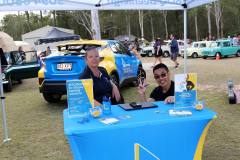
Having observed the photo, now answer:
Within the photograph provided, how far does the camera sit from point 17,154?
3635mm

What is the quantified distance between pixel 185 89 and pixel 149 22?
211 ft

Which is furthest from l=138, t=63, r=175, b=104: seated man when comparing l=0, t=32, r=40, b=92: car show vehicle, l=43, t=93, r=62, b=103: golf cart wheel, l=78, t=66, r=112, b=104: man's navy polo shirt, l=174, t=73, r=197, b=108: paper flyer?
l=0, t=32, r=40, b=92: car show vehicle

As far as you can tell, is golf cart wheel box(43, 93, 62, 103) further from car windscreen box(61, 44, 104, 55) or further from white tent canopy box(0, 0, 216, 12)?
white tent canopy box(0, 0, 216, 12)

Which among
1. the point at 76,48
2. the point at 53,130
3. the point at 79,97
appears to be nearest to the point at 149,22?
the point at 76,48

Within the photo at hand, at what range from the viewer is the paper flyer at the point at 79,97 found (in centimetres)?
234

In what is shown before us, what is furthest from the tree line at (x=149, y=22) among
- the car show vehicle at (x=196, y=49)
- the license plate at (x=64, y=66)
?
the license plate at (x=64, y=66)

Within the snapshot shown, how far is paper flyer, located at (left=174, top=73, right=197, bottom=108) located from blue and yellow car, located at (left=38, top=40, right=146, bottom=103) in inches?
112

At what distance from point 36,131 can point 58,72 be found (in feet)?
5.20

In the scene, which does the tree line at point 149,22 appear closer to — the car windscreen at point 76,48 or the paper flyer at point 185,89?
the car windscreen at point 76,48

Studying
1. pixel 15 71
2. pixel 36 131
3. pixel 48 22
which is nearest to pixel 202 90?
pixel 36 131

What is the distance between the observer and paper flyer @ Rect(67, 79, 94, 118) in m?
2.34

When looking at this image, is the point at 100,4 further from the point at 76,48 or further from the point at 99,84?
the point at 99,84

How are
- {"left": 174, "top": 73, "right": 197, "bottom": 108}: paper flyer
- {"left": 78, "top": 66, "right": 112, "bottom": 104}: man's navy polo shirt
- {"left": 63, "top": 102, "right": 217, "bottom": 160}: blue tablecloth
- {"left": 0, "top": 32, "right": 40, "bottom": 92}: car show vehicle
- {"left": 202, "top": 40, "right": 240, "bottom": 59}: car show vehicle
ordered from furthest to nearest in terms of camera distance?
{"left": 202, "top": 40, "right": 240, "bottom": 59}: car show vehicle, {"left": 0, "top": 32, "right": 40, "bottom": 92}: car show vehicle, {"left": 78, "top": 66, "right": 112, "bottom": 104}: man's navy polo shirt, {"left": 174, "top": 73, "right": 197, "bottom": 108}: paper flyer, {"left": 63, "top": 102, "right": 217, "bottom": 160}: blue tablecloth

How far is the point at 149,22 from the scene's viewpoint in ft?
211
